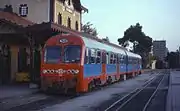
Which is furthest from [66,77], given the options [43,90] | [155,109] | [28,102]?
[155,109]

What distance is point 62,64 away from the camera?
829 inches

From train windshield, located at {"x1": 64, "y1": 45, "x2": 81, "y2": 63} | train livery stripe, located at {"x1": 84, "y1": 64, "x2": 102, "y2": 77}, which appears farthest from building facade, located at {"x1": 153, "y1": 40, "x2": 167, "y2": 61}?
train windshield, located at {"x1": 64, "y1": 45, "x2": 81, "y2": 63}

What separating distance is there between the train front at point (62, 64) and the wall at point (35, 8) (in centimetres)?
1480

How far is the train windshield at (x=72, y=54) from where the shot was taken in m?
21.0

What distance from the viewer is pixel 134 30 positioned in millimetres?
100188

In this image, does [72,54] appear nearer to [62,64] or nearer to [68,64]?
[68,64]

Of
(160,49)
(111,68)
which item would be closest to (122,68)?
(111,68)

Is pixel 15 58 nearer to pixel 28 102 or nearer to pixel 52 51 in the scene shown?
pixel 52 51

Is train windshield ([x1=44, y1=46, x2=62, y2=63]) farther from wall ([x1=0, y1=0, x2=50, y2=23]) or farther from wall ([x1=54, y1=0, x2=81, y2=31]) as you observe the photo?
wall ([x1=54, y1=0, x2=81, y2=31])

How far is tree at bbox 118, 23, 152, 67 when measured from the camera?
329 ft

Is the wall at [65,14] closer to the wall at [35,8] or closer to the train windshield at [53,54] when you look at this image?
the wall at [35,8]

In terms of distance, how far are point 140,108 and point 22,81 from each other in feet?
47.9

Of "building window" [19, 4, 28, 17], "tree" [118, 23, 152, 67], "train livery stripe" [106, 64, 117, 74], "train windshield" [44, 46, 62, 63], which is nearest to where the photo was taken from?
"train windshield" [44, 46, 62, 63]

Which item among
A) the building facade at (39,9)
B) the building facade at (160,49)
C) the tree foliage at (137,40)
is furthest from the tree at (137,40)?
the building facade at (160,49)
